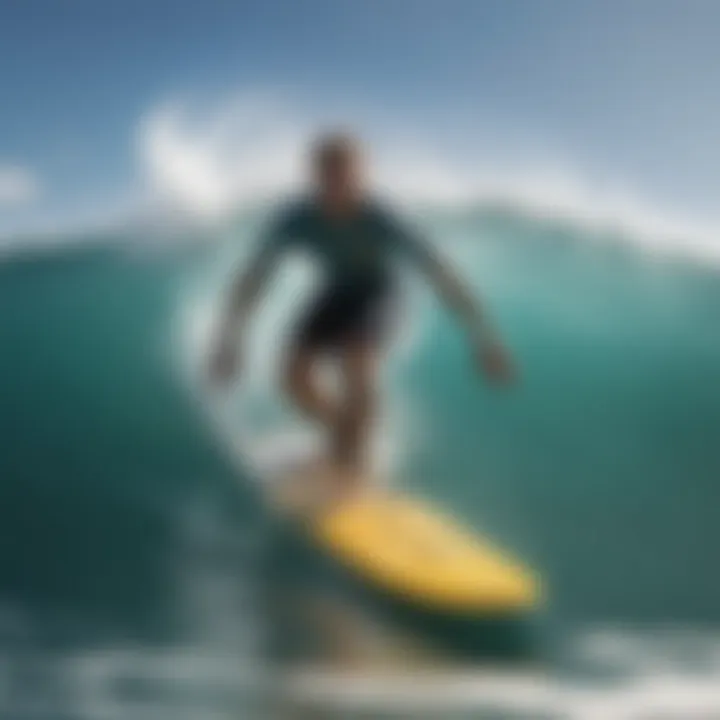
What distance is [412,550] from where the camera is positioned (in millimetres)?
1143

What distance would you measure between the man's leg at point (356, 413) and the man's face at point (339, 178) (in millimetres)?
161

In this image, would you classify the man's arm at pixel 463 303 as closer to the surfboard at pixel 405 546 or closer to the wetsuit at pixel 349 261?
the wetsuit at pixel 349 261

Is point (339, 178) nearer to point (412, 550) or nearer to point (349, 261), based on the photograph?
point (349, 261)

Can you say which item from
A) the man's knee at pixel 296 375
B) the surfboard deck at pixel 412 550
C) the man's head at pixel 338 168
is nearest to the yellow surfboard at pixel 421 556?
the surfboard deck at pixel 412 550

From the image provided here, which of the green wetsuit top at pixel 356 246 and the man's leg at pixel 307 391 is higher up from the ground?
the green wetsuit top at pixel 356 246

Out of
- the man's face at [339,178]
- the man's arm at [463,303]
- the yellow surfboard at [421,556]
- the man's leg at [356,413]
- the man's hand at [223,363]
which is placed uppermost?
the man's face at [339,178]

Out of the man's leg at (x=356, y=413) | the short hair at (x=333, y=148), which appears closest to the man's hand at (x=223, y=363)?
the man's leg at (x=356, y=413)

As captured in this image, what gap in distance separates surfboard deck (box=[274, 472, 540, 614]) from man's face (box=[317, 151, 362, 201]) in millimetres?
294

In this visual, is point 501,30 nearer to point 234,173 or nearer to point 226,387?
point 234,173

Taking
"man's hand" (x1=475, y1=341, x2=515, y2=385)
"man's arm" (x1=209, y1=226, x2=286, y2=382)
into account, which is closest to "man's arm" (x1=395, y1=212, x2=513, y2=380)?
"man's hand" (x1=475, y1=341, x2=515, y2=385)

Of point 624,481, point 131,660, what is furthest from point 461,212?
point 131,660

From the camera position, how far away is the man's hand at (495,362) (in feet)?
3.88

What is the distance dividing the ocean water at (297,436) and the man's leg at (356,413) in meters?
0.02

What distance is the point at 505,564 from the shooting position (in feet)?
3.75
